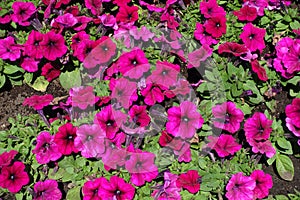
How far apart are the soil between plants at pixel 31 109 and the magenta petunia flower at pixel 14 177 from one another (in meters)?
0.60

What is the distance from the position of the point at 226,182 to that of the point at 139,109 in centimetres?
87

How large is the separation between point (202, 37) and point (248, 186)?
1344mm

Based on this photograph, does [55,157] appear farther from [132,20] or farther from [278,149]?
[278,149]

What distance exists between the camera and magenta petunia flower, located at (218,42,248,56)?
350 centimetres

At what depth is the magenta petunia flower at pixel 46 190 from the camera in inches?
121

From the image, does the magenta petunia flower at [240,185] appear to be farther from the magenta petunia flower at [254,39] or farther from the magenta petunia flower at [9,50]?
the magenta petunia flower at [9,50]

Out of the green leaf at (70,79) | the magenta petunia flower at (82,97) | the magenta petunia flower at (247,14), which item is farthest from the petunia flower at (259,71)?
the green leaf at (70,79)

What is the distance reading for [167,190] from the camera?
3.12 m

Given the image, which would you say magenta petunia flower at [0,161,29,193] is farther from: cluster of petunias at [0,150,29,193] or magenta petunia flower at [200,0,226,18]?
magenta petunia flower at [200,0,226,18]

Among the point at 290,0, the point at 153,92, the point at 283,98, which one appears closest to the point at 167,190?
the point at 153,92

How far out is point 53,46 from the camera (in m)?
3.51

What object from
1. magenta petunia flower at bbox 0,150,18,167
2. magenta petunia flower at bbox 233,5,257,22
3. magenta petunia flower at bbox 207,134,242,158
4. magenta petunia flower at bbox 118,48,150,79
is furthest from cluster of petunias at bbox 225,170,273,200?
magenta petunia flower at bbox 0,150,18,167

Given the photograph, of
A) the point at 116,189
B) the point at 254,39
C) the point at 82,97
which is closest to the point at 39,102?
the point at 82,97

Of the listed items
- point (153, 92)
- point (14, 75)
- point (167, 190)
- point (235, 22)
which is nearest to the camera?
point (167, 190)
